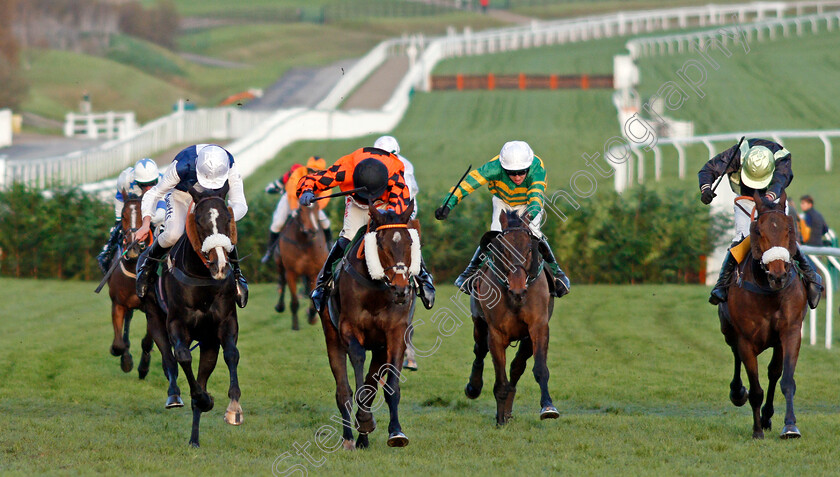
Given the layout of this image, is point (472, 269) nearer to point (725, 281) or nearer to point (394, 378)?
point (394, 378)

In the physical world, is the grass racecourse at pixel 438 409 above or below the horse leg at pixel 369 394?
below

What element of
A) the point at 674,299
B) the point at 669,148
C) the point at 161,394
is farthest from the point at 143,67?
the point at 161,394

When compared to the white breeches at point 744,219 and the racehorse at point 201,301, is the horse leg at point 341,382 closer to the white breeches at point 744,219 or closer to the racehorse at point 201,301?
the racehorse at point 201,301

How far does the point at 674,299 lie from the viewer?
55.2ft

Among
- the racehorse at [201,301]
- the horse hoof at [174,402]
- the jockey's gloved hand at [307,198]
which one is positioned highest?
the jockey's gloved hand at [307,198]

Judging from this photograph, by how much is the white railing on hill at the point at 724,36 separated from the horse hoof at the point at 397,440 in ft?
111

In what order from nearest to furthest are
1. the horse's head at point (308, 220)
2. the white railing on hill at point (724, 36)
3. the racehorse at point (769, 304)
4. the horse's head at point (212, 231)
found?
the horse's head at point (212, 231) < the racehorse at point (769, 304) < the horse's head at point (308, 220) < the white railing on hill at point (724, 36)

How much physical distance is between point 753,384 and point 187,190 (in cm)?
437

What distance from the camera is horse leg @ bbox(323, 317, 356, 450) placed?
791 cm

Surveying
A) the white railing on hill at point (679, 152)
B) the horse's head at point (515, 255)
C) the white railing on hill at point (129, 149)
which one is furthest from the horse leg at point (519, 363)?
the white railing on hill at point (129, 149)

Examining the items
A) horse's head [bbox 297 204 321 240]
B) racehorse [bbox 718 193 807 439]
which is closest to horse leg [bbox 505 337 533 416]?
racehorse [bbox 718 193 807 439]

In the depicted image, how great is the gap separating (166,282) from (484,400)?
330cm

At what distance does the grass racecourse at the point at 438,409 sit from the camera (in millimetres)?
7375

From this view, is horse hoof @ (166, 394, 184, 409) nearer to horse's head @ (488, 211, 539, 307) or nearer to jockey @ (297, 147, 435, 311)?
jockey @ (297, 147, 435, 311)
